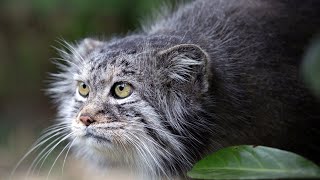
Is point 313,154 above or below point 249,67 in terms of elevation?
below

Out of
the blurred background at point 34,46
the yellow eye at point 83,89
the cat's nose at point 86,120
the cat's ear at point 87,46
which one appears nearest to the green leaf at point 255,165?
the cat's nose at point 86,120

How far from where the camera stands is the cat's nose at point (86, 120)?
154 inches

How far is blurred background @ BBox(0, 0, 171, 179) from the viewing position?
7.09m

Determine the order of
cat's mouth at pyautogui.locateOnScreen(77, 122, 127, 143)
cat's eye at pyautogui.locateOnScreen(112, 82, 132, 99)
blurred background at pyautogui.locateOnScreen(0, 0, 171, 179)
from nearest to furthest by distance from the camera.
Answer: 1. cat's mouth at pyautogui.locateOnScreen(77, 122, 127, 143)
2. cat's eye at pyautogui.locateOnScreen(112, 82, 132, 99)
3. blurred background at pyautogui.locateOnScreen(0, 0, 171, 179)

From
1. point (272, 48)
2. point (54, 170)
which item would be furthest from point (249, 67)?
point (54, 170)

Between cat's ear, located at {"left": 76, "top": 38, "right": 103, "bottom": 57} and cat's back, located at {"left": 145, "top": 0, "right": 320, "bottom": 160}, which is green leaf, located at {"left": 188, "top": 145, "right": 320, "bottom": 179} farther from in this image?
cat's ear, located at {"left": 76, "top": 38, "right": 103, "bottom": 57}

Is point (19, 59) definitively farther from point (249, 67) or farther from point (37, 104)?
point (249, 67)

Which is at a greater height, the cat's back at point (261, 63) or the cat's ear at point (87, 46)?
the cat's ear at point (87, 46)

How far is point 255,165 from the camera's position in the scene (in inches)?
116

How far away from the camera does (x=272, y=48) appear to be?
4.41 m

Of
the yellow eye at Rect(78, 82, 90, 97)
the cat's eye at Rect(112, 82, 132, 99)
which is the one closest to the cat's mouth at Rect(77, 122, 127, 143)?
the cat's eye at Rect(112, 82, 132, 99)

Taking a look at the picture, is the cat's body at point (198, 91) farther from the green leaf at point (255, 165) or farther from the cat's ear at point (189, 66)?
the green leaf at point (255, 165)

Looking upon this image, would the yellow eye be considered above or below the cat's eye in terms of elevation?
above

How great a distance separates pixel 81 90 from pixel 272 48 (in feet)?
4.33
